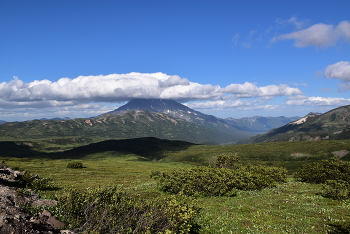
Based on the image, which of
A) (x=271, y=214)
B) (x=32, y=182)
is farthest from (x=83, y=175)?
(x=271, y=214)

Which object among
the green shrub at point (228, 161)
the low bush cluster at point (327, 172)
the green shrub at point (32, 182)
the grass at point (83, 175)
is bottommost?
the grass at point (83, 175)

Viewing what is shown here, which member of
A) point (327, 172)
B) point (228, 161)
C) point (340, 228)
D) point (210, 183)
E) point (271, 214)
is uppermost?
point (340, 228)

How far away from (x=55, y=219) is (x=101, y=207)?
3.13 metres

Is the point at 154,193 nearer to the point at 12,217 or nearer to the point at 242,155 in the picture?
the point at 12,217

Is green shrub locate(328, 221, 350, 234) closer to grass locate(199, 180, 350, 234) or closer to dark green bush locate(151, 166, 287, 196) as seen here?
grass locate(199, 180, 350, 234)

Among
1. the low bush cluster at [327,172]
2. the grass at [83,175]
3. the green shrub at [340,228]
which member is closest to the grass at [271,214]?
the green shrub at [340,228]

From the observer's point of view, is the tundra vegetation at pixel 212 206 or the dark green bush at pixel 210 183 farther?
the dark green bush at pixel 210 183

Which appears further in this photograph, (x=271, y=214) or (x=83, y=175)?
(x=83, y=175)

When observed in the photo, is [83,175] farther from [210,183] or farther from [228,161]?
[210,183]

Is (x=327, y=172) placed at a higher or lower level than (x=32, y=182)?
lower

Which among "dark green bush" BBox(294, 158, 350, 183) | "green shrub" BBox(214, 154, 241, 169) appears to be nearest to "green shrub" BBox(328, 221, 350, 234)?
"dark green bush" BBox(294, 158, 350, 183)

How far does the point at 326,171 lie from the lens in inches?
1608

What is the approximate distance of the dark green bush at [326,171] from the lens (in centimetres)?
→ 3894

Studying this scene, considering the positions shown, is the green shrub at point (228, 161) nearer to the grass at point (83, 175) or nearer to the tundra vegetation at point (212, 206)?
the tundra vegetation at point (212, 206)
